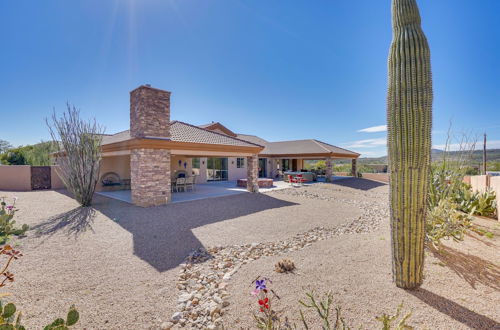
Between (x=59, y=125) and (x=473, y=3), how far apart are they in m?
16.1

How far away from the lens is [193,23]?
33.1 feet

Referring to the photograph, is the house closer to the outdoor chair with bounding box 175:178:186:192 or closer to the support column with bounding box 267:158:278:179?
the outdoor chair with bounding box 175:178:186:192

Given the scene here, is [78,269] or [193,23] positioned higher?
[193,23]

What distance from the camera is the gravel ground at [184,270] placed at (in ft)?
9.53

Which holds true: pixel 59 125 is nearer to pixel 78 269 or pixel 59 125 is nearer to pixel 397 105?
pixel 78 269

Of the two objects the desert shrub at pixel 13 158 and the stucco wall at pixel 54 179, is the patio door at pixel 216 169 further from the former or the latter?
the desert shrub at pixel 13 158

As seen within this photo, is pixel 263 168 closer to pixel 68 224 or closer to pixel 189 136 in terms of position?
pixel 189 136

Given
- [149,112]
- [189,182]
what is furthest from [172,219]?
[189,182]

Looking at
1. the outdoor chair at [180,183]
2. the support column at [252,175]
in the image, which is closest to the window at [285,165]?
the support column at [252,175]

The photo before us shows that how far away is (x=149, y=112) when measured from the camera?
973 cm

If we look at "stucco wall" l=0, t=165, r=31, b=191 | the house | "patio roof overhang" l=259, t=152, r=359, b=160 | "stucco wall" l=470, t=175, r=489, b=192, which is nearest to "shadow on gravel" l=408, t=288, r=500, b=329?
"stucco wall" l=470, t=175, r=489, b=192

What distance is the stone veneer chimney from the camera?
368 inches

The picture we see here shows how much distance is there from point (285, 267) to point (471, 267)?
3315mm

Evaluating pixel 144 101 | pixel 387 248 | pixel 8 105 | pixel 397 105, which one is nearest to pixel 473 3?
pixel 397 105
